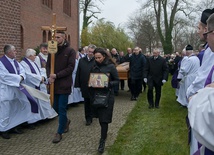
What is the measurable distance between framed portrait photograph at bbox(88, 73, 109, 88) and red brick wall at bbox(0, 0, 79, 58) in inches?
139

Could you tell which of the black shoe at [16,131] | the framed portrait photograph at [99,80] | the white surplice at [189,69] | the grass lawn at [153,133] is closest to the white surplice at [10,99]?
the black shoe at [16,131]

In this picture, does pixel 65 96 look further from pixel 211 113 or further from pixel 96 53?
pixel 211 113

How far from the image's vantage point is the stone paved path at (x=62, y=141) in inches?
206

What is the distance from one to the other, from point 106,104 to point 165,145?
143 cm

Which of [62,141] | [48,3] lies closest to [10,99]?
[62,141]

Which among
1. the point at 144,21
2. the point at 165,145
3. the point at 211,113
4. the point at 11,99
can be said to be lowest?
the point at 165,145

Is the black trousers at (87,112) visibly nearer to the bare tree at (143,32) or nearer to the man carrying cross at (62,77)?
the man carrying cross at (62,77)

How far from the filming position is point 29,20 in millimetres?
14867

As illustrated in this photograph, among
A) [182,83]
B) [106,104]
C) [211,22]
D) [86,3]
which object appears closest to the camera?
[211,22]

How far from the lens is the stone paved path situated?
17.2ft

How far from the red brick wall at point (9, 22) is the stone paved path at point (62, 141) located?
93.8 inches

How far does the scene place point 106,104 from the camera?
203 inches

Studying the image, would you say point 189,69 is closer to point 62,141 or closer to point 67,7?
point 62,141

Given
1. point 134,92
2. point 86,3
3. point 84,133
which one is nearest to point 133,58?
point 134,92
